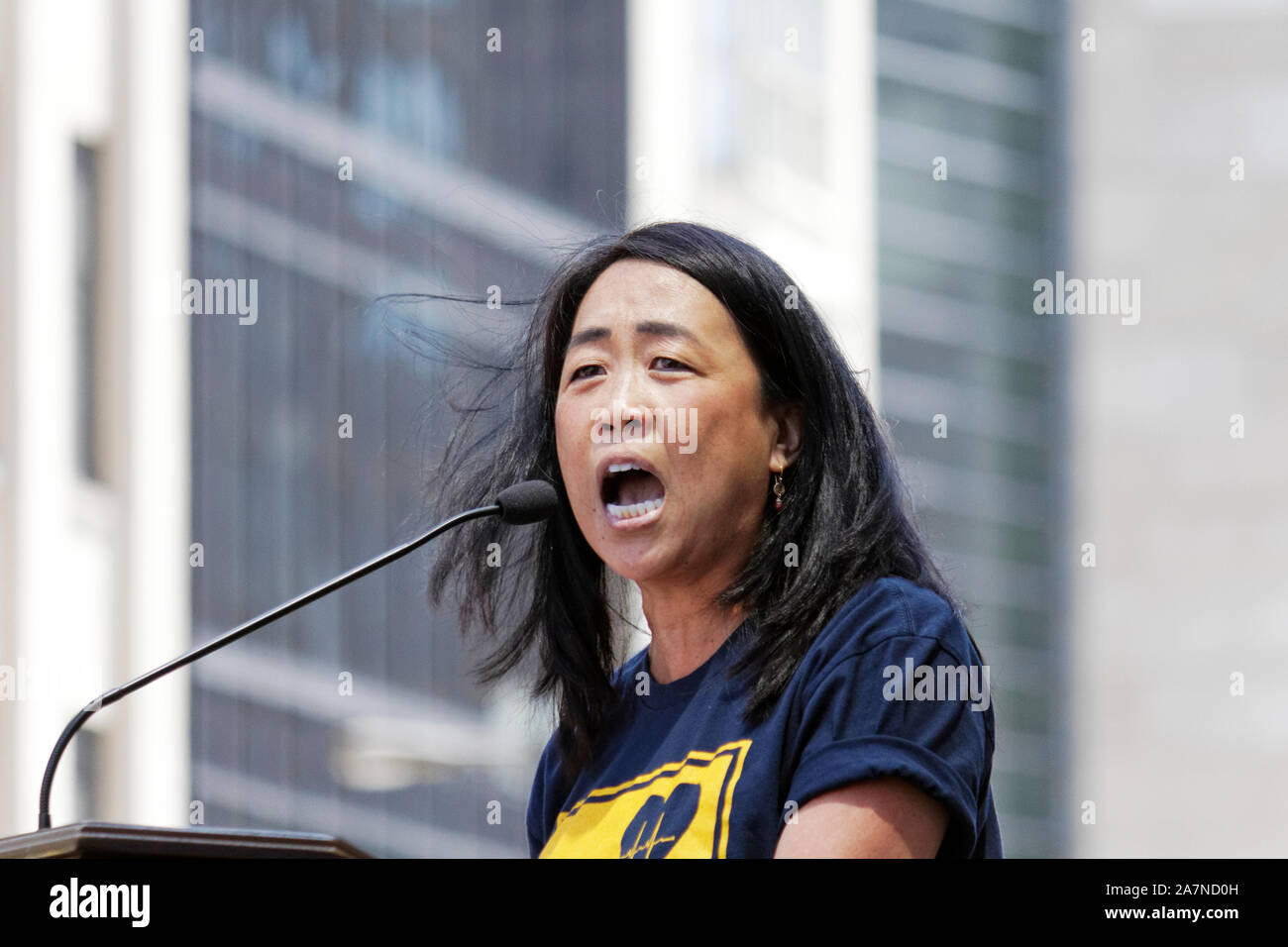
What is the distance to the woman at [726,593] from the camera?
84.7 inches

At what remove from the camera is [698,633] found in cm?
260

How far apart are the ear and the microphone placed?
30 cm

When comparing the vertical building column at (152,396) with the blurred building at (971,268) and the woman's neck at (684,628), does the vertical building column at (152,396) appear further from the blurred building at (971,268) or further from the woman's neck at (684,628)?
the blurred building at (971,268)

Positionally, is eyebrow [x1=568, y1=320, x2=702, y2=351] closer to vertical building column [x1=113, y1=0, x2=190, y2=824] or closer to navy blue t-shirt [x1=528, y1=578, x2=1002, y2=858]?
navy blue t-shirt [x1=528, y1=578, x2=1002, y2=858]

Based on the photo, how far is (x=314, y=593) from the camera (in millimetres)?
2334

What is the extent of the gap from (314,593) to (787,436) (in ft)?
2.24

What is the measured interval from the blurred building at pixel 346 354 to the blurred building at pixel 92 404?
3.08 meters

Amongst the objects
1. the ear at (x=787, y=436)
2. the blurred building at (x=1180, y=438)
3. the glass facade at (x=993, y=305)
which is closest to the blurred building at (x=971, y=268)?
the glass facade at (x=993, y=305)

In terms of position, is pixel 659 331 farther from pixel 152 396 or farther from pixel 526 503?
pixel 152 396

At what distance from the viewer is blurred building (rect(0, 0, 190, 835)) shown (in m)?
8.53

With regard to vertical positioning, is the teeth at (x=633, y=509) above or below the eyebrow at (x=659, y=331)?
below

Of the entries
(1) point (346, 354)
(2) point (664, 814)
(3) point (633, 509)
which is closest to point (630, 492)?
(3) point (633, 509)

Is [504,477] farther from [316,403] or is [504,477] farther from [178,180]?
[316,403]
